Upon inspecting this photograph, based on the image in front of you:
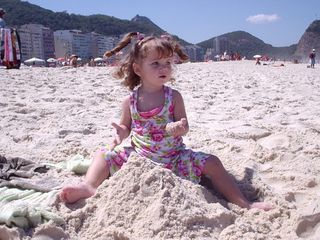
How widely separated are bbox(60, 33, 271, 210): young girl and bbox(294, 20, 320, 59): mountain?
254ft

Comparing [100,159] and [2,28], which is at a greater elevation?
[2,28]

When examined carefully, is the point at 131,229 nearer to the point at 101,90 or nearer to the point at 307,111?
the point at 307,111

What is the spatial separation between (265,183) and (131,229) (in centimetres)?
97

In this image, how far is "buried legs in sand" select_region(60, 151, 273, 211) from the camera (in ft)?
6.48

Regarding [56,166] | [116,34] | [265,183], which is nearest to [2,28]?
[56,166]

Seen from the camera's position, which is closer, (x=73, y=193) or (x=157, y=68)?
(x=73, y=193)

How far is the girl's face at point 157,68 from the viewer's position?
2354 millimetres

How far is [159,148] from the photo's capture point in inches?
91.9

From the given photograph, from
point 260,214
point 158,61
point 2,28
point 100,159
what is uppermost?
point 2,28

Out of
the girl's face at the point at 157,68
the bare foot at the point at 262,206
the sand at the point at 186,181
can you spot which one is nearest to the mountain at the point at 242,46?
the sand at the point at 186,181

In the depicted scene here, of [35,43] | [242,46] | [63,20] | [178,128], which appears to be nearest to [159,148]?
[178,128]

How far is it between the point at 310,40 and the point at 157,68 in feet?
281

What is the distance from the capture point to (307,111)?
4395 millimetres

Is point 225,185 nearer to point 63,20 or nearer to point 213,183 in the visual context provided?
point 213,183
